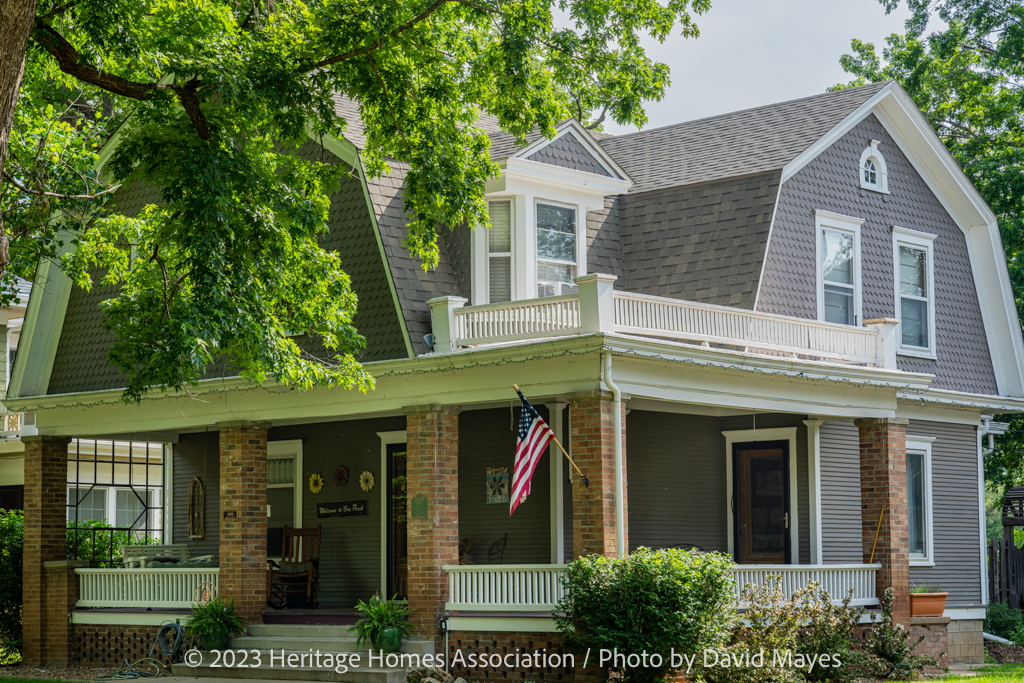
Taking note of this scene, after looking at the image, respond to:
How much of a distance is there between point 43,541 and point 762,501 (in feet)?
36.1

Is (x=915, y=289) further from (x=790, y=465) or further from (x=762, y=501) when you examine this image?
(x=762, y=501)

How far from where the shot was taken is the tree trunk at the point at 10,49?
984 centimetres

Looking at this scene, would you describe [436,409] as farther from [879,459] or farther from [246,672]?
[879,459]

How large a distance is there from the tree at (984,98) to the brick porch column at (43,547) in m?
18.0

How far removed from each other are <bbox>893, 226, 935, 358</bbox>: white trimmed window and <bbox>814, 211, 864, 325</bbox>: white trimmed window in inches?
44.3

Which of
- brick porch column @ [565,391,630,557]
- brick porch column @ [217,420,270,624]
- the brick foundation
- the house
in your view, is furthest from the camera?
brick porch column @ [217,420,270,624]

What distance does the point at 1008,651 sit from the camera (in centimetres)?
1975

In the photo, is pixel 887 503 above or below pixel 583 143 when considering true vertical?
below

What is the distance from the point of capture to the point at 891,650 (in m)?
15.3

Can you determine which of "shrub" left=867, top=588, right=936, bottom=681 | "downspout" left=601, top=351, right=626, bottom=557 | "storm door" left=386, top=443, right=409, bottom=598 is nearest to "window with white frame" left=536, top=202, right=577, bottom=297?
"downspout" left=601, top=351, right=626, bottom=557

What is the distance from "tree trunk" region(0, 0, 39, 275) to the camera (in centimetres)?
984

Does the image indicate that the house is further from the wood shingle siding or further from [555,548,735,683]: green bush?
[555,548,735,683]: green bush

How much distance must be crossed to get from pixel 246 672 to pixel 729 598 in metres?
6.20

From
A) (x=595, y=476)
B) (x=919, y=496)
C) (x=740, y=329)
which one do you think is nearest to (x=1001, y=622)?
(x=919, y=496)
